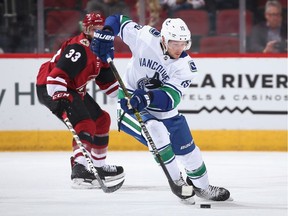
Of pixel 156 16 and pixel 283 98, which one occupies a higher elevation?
pixel 156 16

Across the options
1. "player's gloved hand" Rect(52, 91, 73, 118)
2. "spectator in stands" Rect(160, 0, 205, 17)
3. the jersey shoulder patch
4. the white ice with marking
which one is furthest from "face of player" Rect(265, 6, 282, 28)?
"player's gloved hand" Rect(52, 91, 73, 118)

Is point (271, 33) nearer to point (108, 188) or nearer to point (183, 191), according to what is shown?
point (108, 188)

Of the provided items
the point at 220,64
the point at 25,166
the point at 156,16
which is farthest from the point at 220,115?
the point at 25,166

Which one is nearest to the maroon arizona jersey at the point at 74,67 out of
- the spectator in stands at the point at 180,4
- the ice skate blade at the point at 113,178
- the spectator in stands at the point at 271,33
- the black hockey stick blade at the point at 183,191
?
the ice skate blade at the point at 113,178

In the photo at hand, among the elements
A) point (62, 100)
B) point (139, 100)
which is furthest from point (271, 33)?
point (139, 100)

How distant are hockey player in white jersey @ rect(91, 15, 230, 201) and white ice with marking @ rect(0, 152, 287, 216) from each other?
0.24 m

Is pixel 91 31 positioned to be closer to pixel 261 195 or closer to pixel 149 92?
pixel 149 92

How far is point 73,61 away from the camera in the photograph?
6.12 m

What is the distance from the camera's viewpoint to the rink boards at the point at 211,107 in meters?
7.99

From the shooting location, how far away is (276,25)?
802cm

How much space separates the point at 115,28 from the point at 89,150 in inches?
35.8

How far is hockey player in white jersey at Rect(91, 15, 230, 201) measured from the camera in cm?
540

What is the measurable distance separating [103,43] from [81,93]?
796 mm

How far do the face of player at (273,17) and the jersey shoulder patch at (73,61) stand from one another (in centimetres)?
236
